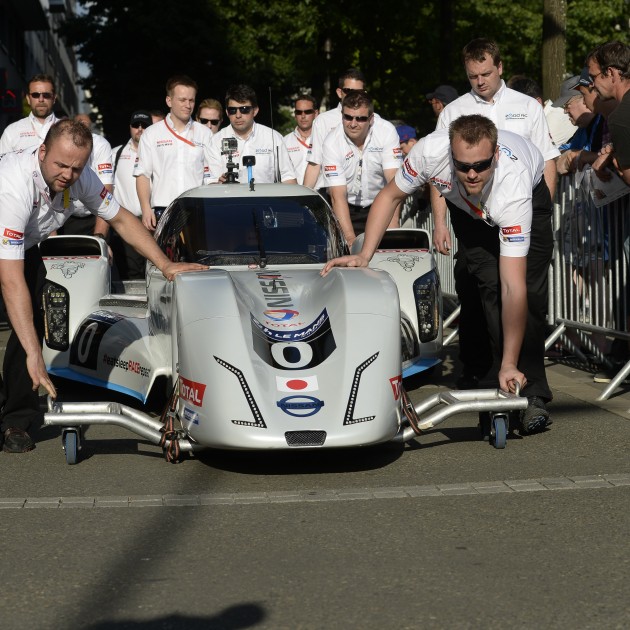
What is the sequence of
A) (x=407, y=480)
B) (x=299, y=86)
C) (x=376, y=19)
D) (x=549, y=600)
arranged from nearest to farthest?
(x=549, y=600) → (x=407, y=480) → (x=376, y=19) → (x=299, y=86)

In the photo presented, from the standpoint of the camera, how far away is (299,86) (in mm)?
34781

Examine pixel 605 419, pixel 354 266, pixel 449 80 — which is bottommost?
pixel 605 419

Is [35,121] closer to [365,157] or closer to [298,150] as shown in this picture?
[298,150]

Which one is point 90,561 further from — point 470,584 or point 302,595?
point 470,584

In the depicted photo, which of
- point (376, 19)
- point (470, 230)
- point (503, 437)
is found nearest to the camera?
point (503, 437)

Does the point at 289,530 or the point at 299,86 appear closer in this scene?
the point at 289,530

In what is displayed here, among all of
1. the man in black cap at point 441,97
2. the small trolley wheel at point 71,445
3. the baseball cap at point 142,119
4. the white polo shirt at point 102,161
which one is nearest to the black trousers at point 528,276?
the small trolley wheel at point 71,445

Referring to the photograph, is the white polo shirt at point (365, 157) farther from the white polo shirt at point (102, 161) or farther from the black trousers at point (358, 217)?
the white polo shirt at point (102, 161)

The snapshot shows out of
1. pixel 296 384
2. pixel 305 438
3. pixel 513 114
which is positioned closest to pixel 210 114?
pixel 513 114

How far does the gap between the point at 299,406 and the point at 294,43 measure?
27.2 metres

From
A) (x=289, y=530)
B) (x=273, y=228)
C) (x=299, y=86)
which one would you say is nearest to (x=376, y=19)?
(x=299, y=86)

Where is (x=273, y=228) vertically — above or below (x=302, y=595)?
above

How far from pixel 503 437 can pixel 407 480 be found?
83 centimetres

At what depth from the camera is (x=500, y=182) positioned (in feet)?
22.7
